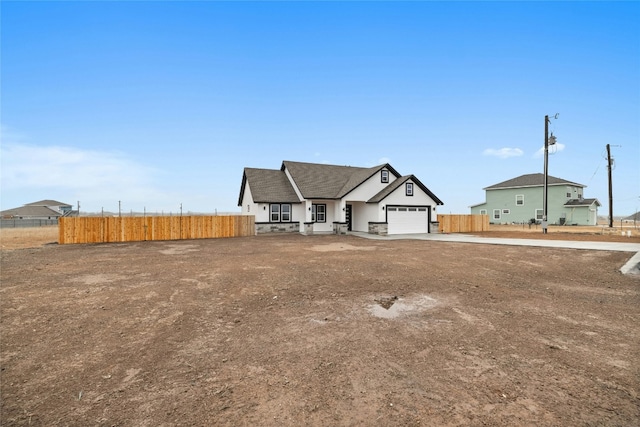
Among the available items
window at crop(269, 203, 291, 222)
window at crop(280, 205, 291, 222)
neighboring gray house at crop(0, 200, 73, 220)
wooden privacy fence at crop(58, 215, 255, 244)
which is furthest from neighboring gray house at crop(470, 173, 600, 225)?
neighboring gray house at crop(0, 200, 73, 220)

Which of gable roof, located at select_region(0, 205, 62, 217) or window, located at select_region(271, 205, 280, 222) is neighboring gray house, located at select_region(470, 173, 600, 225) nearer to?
window, located at select_region(271, 205, 280, 222)

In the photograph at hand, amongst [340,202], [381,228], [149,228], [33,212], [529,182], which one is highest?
[529,182]

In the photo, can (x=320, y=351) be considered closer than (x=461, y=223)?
Yes

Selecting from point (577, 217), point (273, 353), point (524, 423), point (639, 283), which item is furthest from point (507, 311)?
point (577, 217)

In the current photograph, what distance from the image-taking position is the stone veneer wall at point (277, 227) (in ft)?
85.5

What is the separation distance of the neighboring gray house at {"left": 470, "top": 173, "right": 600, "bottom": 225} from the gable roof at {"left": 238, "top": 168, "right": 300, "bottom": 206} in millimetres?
Result: 33914

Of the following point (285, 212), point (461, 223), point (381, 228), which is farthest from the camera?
point (461, 223)

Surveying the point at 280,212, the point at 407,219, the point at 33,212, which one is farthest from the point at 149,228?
the point at 33,212

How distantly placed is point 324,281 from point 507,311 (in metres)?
4.69

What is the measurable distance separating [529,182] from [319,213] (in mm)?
33214

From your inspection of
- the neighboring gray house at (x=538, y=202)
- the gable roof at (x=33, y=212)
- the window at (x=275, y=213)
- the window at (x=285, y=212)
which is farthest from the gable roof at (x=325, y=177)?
the gable roof at (x=33, y=212)

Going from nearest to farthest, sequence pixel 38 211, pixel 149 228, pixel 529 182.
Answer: pixel 149 228
pixel 529 182
pixel 38 211

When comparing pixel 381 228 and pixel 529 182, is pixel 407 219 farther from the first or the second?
pixel 529 182

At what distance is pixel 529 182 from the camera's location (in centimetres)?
4191
